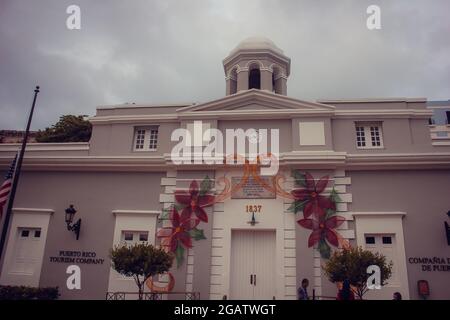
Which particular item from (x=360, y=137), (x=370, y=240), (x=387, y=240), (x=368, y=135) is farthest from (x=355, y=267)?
(x=368, y=135)

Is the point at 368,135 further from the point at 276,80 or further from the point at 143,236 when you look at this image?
the point at 143,236

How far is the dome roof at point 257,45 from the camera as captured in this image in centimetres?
1638

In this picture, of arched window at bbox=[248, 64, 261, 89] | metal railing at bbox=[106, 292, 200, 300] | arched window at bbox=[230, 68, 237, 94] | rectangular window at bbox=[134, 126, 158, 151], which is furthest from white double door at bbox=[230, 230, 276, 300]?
arched window at bbox=[248, 64, 261, 89]

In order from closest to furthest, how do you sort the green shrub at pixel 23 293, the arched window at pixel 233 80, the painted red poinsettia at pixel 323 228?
the green shrub at pixel 23 293 → the painted red poinsettia at pixel 323 228 → the arched window at pixel 233 80

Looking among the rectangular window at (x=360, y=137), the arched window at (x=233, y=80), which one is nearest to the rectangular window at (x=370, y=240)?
the rectangular window at (x=360, y=137)

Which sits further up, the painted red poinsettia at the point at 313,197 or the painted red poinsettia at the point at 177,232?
the painted red poinsettia at the point at 313,197

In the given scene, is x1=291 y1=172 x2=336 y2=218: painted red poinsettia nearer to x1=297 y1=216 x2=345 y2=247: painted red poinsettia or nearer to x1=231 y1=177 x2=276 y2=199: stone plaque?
x1=297 y1=216 x2=345 y2=247: painted red poinsettia

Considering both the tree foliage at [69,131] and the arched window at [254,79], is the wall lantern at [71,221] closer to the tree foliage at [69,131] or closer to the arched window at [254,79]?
the arched window at [254,79]

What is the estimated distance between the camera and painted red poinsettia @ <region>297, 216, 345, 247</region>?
1205 centimetres

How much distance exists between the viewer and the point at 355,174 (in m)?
12.9

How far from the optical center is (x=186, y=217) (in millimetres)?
12914

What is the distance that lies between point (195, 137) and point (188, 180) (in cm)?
181

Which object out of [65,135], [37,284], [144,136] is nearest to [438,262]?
[144,136]

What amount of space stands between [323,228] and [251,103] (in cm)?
572
